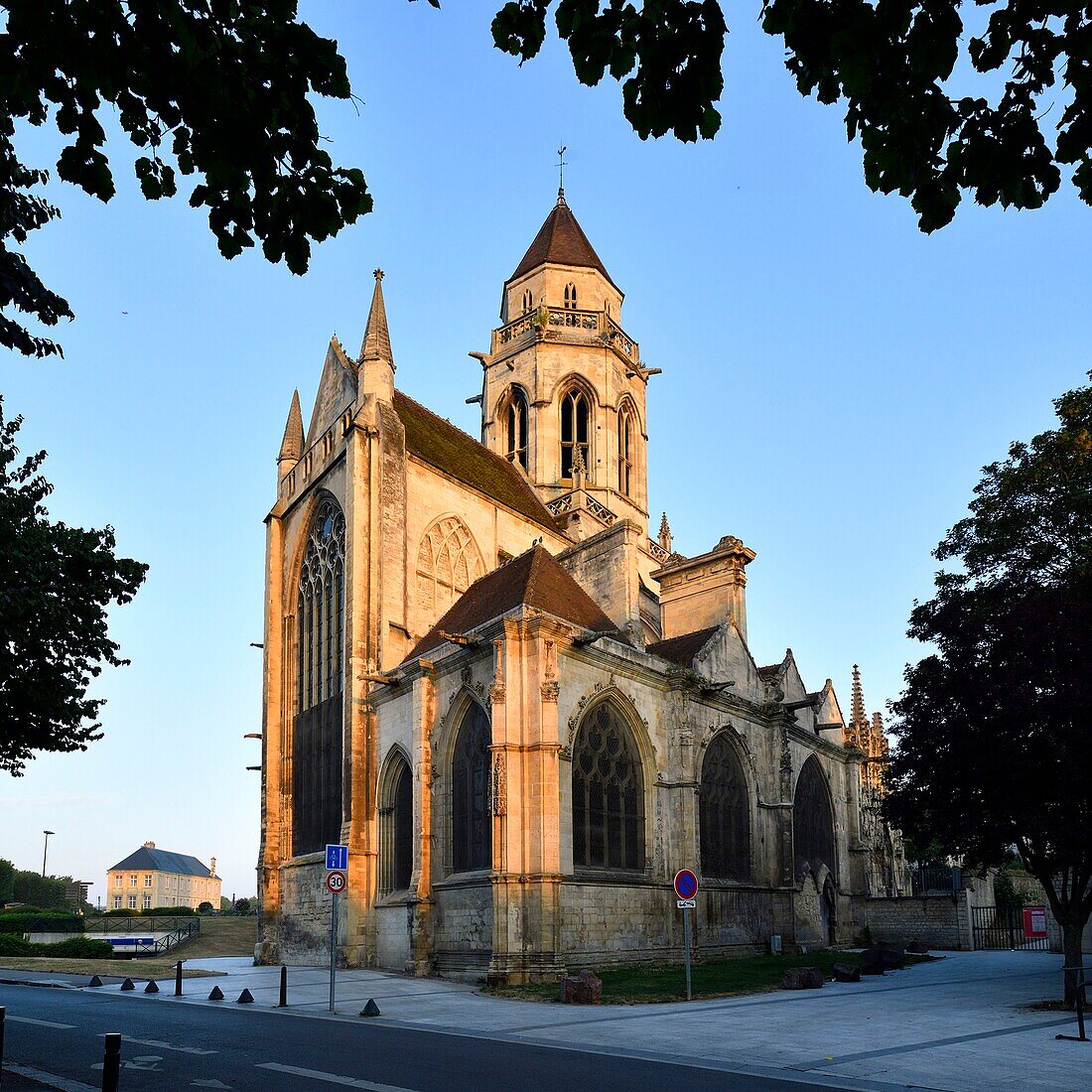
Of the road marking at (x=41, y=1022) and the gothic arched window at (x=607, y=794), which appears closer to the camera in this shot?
the road marking at (x=41, y=1022)

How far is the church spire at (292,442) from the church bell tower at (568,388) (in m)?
10.8

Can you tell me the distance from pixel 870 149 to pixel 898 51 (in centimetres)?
45

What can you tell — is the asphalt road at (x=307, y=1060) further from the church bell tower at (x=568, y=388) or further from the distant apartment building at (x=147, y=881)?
the distant apartment building at (x=147, y=881)

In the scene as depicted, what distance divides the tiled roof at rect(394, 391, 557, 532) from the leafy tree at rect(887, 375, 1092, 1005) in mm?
16587

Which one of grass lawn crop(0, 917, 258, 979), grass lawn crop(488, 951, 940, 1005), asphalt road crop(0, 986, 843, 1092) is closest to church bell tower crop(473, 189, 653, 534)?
grass lawn crop(0, 917, 258, 979)

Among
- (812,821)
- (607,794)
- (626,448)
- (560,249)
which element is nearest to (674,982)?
(607,794)

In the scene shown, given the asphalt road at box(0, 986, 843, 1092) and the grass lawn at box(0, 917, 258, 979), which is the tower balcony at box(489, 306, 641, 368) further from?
the asphalt road at box(0, 986, 843, 1092)

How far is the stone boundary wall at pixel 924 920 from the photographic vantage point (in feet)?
121

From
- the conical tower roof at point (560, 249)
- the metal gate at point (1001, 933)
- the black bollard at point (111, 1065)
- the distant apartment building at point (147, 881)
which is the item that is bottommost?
the distant apartment building at point (147, 881)

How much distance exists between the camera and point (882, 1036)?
43.4 ft

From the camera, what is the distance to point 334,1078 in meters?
9.83

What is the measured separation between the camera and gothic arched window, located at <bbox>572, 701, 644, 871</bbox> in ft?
79.5

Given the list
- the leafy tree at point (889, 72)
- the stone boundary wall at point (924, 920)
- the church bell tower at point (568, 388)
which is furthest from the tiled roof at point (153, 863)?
the leafy tree at point (889, 72)

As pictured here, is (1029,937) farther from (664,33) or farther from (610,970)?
(664,33)
